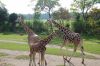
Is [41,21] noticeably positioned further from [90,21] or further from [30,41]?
[30,41]

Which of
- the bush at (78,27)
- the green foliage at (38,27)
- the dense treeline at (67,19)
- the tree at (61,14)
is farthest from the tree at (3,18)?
the bush at (78,27)

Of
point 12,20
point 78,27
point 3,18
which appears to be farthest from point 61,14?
point 3,18

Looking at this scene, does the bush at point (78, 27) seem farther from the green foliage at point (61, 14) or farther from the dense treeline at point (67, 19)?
the green foliage at point (61, 14)

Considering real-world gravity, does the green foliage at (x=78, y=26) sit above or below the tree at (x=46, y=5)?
below

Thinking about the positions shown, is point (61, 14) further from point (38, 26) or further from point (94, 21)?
point (38, 26)

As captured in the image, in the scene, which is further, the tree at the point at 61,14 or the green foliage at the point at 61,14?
the tree at the point at 61,14

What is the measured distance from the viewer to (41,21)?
42000 millimetres

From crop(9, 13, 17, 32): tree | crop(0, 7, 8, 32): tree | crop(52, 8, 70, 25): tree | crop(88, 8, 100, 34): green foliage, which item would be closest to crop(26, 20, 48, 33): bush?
crop(52, 8, 70, 25): tree

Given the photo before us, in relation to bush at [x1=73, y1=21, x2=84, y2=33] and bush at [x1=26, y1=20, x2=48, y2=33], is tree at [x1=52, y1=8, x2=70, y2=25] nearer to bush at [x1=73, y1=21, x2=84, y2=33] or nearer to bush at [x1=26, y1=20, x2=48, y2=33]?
bush at [x1=73, y1=21, x2=84, y2=33]

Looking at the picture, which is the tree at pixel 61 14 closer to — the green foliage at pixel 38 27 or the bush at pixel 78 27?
the bush at pixel 78 27

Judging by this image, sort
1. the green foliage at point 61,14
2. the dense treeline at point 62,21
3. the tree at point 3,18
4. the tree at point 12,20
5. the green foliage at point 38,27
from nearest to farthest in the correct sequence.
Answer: the dense treeline at point 62,21, the green foliage at point 61,14, the green foliage at point 38,27, the tree at point 3,18, the tree at point 12,20

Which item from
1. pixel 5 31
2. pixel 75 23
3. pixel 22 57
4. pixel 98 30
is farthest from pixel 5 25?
pixel 22 57

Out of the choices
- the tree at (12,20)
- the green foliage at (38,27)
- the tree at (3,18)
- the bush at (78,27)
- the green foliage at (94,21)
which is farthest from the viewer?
the tree at (12,20)

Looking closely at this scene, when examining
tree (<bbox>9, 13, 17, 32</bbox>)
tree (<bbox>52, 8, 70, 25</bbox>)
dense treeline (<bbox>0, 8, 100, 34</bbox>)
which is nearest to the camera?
dense treeline (<bbox>0, 8, 100, 34</bbox>)
